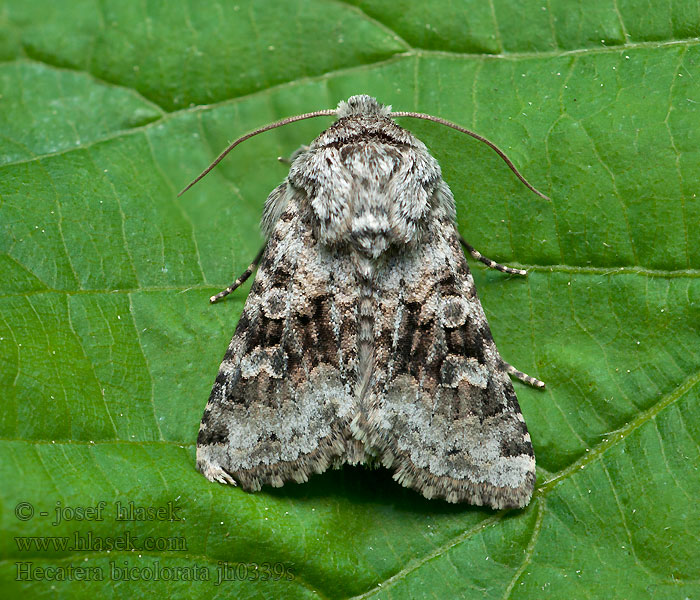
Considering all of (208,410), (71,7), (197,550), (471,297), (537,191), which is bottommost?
(197,550)

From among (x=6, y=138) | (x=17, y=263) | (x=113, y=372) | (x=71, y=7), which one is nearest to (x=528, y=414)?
(x=113, y=372)

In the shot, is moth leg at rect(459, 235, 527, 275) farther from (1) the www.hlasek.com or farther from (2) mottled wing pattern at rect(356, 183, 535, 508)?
(1) the www.hlasek.com

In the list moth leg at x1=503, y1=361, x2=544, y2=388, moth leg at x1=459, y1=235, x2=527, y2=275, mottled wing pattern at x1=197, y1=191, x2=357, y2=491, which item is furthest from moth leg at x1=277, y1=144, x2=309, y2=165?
moth leg at x1=503, y1=361, x2=544, y2=388

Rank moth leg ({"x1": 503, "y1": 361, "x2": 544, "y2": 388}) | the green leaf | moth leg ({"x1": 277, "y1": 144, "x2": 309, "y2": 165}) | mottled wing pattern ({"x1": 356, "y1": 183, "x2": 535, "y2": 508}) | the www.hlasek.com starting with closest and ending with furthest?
the www.hlasek.com
the green leaf
mottled wing pattern ({"x1": 356, "y1": 183, "x2": 535, "y2": 508})
moth leg ({"x1": 503, "y1": 361, "x2": 544, "y2": 388})
moth leg ({"x1": 277, "y1": 144, "x2": 309, "y2": 165})

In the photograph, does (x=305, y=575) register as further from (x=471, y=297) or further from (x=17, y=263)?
(x=17, y=263)

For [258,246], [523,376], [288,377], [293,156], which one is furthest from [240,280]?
[523,376]

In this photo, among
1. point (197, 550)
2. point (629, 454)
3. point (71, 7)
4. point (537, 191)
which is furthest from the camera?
point (71, 7)

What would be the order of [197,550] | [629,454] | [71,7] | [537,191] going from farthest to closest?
[71,7]
[537,191]
[629,454]
[197,550]

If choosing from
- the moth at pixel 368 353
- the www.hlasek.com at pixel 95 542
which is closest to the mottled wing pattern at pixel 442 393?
the moth at pixel 368 353
